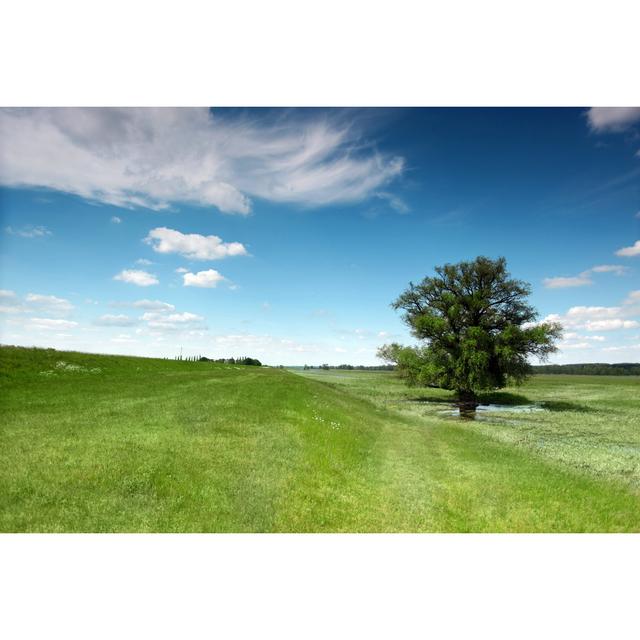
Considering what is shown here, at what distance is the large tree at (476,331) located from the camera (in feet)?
59.8

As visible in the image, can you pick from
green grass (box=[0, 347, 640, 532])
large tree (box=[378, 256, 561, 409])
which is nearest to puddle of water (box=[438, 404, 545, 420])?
large tree (box=[378, 256, 561, 409])

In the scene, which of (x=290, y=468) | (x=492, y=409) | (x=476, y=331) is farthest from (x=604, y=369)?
(x=290, y=468)

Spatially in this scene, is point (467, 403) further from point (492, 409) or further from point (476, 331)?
point (476, 331)

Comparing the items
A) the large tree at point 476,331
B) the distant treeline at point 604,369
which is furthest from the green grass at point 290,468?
the large tree at point 476,331

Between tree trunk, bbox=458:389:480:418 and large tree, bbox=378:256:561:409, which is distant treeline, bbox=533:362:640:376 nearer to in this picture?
large tree, bbox=378:256:561:409

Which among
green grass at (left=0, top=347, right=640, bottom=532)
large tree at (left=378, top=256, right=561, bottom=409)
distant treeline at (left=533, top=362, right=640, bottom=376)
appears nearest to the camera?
green grass at (left=0, top=347, right=640, bottom=532)

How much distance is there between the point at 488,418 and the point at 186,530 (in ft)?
49.5

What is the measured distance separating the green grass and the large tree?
10.7ft

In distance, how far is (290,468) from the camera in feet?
27.4

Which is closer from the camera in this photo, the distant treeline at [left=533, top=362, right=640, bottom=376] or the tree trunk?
the distant treeline at [left=533, top=362, right=640, bottom=376]

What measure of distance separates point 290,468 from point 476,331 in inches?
508

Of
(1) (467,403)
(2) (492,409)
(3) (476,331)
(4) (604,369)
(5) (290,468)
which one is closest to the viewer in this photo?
(5) (290,468)

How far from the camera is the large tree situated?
18.2 metres

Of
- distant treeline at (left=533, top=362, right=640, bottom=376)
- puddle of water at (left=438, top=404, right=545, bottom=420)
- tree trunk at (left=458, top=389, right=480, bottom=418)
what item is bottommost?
puddle of water at (left=438, top=404, right=545, bottom=420)
